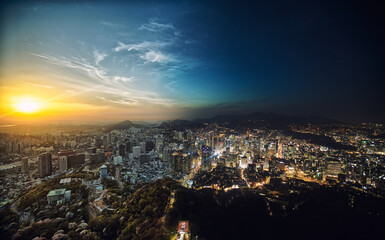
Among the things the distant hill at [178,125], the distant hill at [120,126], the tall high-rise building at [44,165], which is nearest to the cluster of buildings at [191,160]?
the tall high-rise building at [44,165]

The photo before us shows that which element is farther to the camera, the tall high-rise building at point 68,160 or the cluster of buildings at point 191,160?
the tall high-rise building at point 68,160

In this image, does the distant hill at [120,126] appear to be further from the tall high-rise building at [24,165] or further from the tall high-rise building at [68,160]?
the tall high-rise building at [24,165]

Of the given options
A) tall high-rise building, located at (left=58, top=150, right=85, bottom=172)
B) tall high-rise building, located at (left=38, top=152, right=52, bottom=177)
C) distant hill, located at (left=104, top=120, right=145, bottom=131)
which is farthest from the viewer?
distant hill, located at (left=104, top=120, right=145, bottom=131)

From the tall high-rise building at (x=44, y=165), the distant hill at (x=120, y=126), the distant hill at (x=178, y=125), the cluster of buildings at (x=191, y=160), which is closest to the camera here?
the tall high-rise building at (x=44, y=165)

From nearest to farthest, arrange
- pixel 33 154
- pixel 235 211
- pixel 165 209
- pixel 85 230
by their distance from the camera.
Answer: pixel 85 230 → pixel 165 209 → pixel 235 211 → pixel 33 154

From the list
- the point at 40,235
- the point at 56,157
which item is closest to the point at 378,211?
the point at 40,235

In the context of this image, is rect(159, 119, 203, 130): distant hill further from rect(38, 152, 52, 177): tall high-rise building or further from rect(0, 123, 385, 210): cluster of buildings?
rect(38, 152, 52, 177): tall high-rise building

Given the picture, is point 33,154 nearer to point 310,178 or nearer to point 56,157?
point 56,157

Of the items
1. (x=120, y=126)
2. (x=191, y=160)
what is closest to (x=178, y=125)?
(x=120, y=126)

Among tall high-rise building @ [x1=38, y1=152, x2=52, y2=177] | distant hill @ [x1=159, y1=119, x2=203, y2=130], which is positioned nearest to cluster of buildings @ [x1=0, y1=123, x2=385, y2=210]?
tall high-rise building @ [x1=38, y1=152, x2=52, y2=177]
